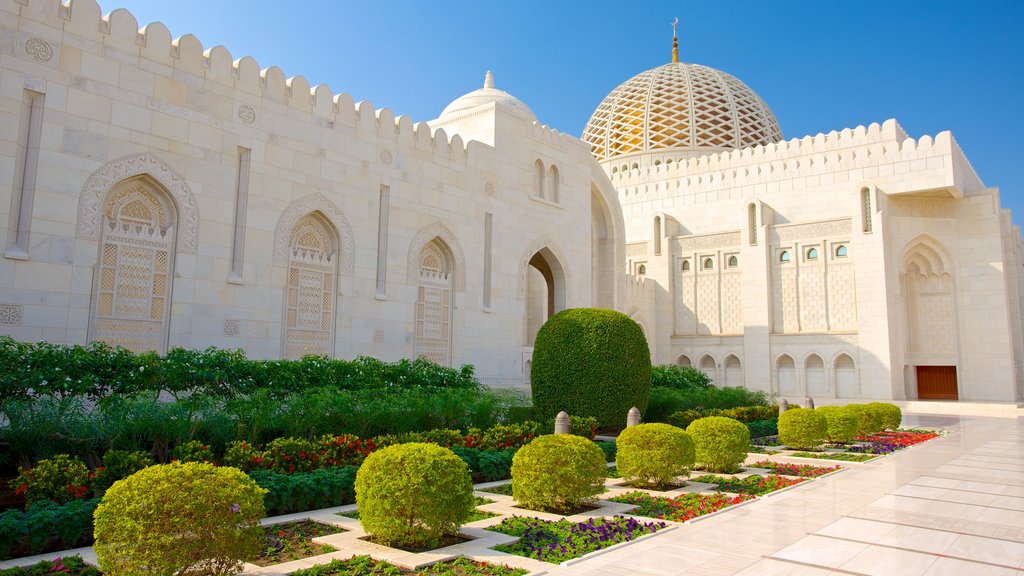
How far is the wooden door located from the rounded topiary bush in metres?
18.5

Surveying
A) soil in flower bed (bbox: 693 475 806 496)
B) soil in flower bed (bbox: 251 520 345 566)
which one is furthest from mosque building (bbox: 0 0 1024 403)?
soil in flower bed (bbox: 693 475 806 496)

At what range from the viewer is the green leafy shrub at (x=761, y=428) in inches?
544

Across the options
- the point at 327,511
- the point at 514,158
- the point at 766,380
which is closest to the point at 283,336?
the point at 327,511

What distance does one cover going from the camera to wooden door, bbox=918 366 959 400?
24.9m

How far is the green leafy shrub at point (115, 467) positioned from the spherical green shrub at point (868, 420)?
1227 centimetres

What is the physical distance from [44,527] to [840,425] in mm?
11916

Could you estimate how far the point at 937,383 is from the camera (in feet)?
82.8

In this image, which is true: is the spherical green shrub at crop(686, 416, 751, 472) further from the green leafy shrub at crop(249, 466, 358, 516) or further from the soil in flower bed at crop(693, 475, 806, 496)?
the green leafy shrub at crop(249, 466, 358, 516)

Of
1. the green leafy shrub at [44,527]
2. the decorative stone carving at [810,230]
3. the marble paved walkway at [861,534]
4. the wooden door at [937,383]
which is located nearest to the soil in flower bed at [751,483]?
the marble paved walkway at [861,534]

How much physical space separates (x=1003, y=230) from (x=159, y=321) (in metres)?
30.0

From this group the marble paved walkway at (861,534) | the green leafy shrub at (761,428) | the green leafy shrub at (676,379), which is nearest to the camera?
the marble paved walkway at (861,534)

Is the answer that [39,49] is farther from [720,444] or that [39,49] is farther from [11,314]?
[720,444]

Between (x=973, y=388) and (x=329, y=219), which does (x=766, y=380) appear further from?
(x=329, y=219)

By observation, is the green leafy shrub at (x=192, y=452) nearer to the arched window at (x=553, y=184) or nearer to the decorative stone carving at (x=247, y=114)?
the decorative stone carving at (x=247, y=114)
